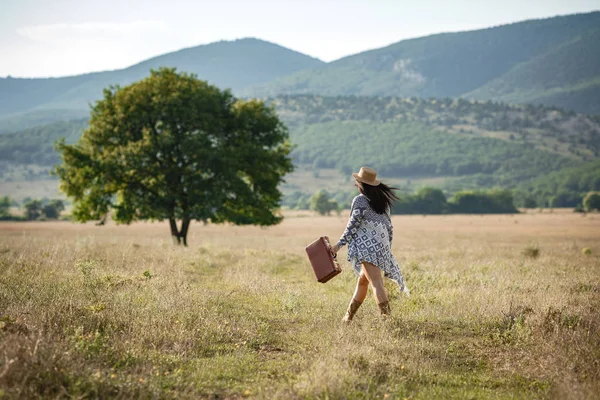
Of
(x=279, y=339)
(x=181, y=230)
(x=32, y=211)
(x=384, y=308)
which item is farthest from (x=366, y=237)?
(x=32, y=211)

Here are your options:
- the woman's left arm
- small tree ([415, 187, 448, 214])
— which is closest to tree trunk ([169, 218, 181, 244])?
the woman's left arm

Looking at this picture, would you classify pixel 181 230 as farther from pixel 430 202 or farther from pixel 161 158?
pixel 430 202

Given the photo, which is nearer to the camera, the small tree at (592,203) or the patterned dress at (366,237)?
the patterned dress at (366,237)

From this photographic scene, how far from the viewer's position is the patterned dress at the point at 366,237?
349 inches

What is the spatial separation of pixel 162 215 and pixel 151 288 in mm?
16441

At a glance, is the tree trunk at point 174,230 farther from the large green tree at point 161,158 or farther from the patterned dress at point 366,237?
the patterned dress at point 366,237

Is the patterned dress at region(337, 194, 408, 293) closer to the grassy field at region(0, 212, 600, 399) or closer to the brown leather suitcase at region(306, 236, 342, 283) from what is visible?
the brown leather suitcase at region(306, 236, 342, 283)

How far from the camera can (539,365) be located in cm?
693

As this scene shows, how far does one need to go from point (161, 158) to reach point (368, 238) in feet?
66.2

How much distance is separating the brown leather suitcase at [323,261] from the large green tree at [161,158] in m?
17.7

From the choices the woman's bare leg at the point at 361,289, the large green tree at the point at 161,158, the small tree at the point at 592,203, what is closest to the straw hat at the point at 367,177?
the woman's bare leg at the point at 361,289

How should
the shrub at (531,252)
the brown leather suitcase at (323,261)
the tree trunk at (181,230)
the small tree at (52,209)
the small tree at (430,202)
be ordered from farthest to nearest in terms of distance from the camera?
the small tree at (430,202), the small tree at (52,209), the tree trunk at (181,230), the shrub at (531,252), the brown leather suitcase at (323,261)

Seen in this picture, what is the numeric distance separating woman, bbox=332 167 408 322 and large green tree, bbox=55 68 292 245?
58.4 ft

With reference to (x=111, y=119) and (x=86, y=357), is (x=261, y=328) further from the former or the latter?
(x=111, y=119)
